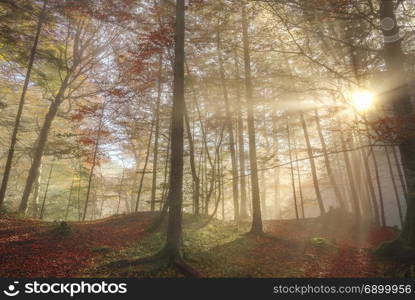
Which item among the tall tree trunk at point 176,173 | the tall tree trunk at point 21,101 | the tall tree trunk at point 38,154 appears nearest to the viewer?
the tall tree trunk at point 176,173

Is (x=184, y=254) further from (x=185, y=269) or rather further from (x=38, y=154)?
(x=38, y=154)

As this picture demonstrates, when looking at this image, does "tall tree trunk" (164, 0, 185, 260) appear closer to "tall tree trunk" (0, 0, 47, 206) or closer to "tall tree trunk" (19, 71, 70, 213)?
"tall tree trunk" (0, 0, 47, 206)

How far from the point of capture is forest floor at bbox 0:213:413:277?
5621 millimetres

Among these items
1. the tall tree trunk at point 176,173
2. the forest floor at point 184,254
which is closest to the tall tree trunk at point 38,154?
the forest floor at point 184,254

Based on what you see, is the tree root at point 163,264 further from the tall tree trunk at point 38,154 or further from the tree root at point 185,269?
the tall tree trunk at point 38,154

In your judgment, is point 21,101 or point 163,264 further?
point 21,101

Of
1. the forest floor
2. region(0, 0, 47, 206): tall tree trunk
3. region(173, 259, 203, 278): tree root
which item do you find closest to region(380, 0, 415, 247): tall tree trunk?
the forest floor

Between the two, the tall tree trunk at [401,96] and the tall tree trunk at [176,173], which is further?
the tall tree trunk at [176,173]

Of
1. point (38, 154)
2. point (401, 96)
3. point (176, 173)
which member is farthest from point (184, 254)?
point (38, 154)

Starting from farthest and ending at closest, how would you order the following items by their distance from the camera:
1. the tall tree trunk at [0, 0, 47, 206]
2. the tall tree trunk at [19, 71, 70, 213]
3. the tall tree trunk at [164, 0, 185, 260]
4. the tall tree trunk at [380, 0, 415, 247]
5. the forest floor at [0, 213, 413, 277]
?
the tall tree trunk at [19, 71, 70, 213] < the tall tree trunk at [0, 0, 47, 206] < the tall tree trunk at [164, 0, 185, 260] < the tall tree trunk at [380, 0, 415, 247] < the forest floor at [0, 213, 413, 277]

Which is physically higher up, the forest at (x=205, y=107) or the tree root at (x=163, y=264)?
the forest at (x=205, y=107)

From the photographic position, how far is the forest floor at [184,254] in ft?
18.4

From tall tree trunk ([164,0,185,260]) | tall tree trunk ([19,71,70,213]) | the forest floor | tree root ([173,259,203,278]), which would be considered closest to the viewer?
tree root ([173,259,203,278])

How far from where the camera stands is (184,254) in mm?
6758
